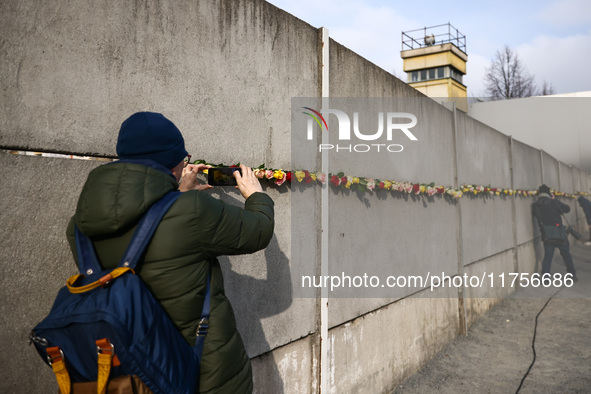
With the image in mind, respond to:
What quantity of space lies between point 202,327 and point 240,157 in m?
1.37

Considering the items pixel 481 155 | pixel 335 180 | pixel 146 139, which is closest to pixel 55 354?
pixel 146 139

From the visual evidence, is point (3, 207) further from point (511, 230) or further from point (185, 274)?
point (511, 230)

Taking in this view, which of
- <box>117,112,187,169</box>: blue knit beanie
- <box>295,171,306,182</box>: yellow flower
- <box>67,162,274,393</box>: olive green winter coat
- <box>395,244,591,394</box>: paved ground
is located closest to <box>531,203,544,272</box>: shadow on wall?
<box>395,244,591,394</box>: paved ground

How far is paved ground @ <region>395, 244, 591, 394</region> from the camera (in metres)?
4.47

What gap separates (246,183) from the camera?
213 cm

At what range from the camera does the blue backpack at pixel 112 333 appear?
1.33m

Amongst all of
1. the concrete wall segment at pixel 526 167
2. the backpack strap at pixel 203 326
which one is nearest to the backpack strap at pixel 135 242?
the backpack strap at pixel 203 326

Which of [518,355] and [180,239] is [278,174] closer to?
[180,239]

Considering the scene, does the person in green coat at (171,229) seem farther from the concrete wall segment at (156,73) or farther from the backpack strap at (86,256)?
the concrete wall segment at (156,73)

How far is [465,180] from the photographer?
6.64 metres

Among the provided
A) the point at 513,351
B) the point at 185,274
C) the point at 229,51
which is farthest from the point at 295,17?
the point at 513,351

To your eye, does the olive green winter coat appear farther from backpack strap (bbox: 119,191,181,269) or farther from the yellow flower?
the yellow flower

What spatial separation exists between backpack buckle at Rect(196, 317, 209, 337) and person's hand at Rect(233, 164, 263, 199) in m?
0.61

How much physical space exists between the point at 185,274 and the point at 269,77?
1870 mm
